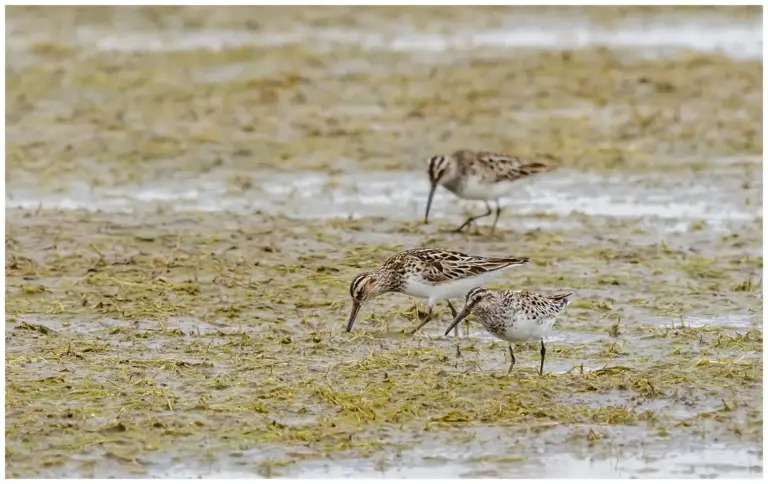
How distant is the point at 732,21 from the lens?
2819 cm

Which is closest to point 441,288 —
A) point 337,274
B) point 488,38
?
point 337,274

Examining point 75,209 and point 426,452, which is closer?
point 426,452

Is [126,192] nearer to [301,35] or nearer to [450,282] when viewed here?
[450,282]

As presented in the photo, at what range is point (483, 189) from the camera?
48.9 ft

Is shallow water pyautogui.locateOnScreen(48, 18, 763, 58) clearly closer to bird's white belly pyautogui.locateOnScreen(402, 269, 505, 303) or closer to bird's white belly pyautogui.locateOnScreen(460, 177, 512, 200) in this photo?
bird's white belly pyautogui.locateOnScreen(460, 177, 512, 200)

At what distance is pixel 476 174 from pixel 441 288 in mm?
3674

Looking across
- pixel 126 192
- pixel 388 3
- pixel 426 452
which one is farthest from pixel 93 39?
pixel 426 452

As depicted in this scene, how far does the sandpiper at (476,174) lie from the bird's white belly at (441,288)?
130 inches

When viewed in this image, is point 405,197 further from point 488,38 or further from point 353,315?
point 488,38

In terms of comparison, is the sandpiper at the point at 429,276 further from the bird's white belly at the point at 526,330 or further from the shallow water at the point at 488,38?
the shallow water at the point at 488,38

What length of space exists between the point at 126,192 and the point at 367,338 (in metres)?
6.38

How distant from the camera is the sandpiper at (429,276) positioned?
11.3 m

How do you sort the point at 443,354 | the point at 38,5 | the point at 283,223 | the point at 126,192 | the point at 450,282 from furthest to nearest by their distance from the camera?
1. the point at 38,5
2. the point at 126,192
3. the point at 283,223
4. the point at 450,282
5. the point at 443,354

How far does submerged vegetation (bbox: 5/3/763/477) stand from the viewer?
8758 mm
